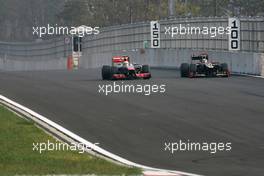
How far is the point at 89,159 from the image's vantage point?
14805mm

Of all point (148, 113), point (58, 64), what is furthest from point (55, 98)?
point (58, 64)

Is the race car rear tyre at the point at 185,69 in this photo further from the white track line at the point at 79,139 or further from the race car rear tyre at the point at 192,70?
the white track line at the point at 79,139

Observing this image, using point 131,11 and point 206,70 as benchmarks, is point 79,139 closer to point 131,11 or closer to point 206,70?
point 206,70

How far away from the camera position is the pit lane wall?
42.3m

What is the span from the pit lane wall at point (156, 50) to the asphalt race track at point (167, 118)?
1033 cm

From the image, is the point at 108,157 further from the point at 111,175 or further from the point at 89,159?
the point at 111,175

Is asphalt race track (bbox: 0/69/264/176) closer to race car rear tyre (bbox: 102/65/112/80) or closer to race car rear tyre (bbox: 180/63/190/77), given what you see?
race car rear tyre (bbox: 102/65/112/80)

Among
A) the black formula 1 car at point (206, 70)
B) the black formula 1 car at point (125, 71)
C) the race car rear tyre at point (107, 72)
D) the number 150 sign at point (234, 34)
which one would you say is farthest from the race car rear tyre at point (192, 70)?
the number 150 sign at point (234, 34)

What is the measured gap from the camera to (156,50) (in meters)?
A: 54.3

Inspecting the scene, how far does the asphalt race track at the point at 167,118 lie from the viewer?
1521 centimetres

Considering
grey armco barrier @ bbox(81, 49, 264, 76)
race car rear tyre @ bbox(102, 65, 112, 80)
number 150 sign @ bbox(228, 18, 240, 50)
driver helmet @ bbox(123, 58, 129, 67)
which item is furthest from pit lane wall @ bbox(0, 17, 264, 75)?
race car rear tyre @ bbox(102, 65, 112, 80)

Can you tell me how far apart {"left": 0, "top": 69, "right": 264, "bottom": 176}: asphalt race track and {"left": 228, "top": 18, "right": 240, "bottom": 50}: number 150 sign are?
36.6 ft

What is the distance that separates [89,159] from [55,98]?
11.5 meters

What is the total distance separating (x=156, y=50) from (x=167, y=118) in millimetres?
33683
